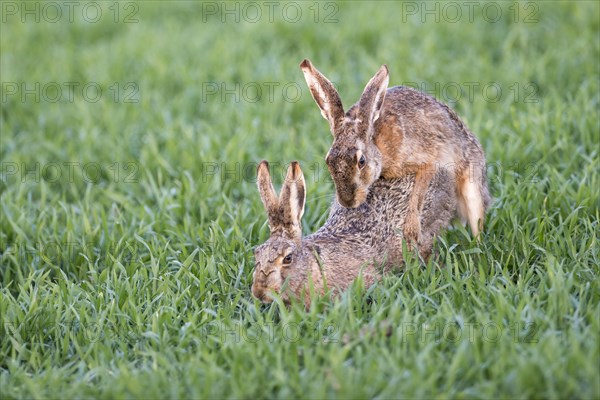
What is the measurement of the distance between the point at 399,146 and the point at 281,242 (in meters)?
0.89

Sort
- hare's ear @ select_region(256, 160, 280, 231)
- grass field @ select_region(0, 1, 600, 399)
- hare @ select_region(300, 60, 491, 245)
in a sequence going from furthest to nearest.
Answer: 1. hare @ select_region(300, 60, 491, 245)
2. hare's ear @ select_region(256, 160, 280, 231)
3. grass field @ select_region(0, 1, 600, 399)

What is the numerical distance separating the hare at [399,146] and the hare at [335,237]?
0.07 meters

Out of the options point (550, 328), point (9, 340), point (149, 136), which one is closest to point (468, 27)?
point (149, 136)

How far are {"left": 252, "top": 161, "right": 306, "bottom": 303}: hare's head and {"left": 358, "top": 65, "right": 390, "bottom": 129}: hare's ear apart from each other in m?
0.53

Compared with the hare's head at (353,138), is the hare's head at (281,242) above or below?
below

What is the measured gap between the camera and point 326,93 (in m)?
4.68

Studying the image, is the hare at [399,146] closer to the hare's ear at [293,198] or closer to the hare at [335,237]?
the hare at [335,237]

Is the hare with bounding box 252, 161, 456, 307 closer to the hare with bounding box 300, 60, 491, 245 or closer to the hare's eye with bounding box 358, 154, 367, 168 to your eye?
the hare with bounding box 300, 60, 491, 245

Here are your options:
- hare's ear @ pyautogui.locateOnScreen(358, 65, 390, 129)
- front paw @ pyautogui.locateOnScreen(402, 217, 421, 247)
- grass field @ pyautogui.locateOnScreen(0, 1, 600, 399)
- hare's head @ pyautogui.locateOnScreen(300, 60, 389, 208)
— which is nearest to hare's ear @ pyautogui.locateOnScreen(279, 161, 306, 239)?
hare's head @ pyautogui.locateOnScreen(300, 60, 389, 208)

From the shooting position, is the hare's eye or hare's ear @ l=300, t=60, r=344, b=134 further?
hare's ear @ l=300, t=60, r=344, b=134

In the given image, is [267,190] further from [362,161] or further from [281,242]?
[362,161]

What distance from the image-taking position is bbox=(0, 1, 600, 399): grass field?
12.1 ft

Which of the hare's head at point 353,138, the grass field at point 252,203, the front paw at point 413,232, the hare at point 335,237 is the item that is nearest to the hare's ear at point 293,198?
the hare at point 335,237

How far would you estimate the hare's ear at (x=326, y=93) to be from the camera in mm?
4660
